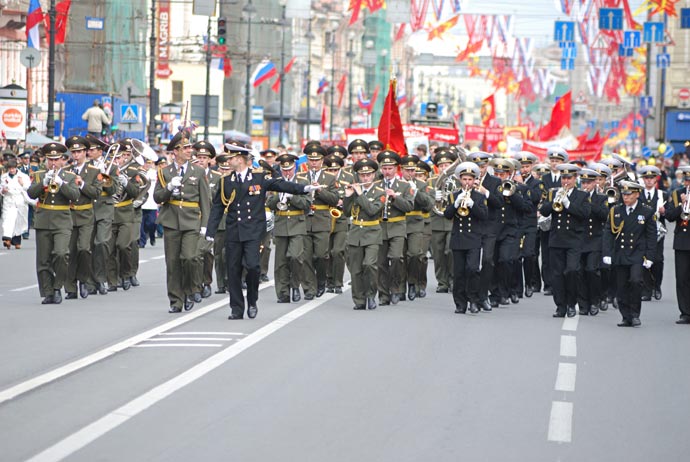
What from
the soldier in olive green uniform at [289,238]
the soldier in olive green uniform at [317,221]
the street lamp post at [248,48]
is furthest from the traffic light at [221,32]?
the soldier in olive green uniform at [289,238]

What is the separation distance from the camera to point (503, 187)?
1927 cm

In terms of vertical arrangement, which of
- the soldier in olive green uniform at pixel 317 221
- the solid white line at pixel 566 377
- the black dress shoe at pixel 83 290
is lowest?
the black dress shoe at pixel 83 290

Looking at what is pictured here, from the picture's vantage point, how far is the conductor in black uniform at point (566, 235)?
17.7m

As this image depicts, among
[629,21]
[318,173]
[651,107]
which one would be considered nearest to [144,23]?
[629,21]

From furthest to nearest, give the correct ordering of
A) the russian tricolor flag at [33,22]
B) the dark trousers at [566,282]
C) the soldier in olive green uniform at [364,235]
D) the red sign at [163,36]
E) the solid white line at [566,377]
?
the red sign at [163,36], the russian tricolor flag at [33,22], the soldier in olive green uniform at [364,235], the dark trousers at [566,282], the solid white line at [566,377]

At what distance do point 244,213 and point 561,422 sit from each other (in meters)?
6.95

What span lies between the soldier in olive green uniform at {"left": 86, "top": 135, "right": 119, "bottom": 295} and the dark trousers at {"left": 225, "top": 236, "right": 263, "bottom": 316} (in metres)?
3.19

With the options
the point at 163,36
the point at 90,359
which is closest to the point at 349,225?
the point at 90,359

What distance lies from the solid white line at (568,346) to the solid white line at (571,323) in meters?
0.82

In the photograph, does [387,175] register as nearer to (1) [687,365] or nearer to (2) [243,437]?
(1) [687,365]

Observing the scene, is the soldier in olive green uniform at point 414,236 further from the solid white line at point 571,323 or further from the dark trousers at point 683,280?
the dark trousers at point 683,280

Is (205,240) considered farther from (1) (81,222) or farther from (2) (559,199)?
(2) (559,199)

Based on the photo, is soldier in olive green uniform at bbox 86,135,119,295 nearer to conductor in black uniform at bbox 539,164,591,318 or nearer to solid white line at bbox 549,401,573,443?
conductor in black uniform at bbox 539,164,591,318

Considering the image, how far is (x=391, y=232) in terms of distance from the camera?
61.1 ft
